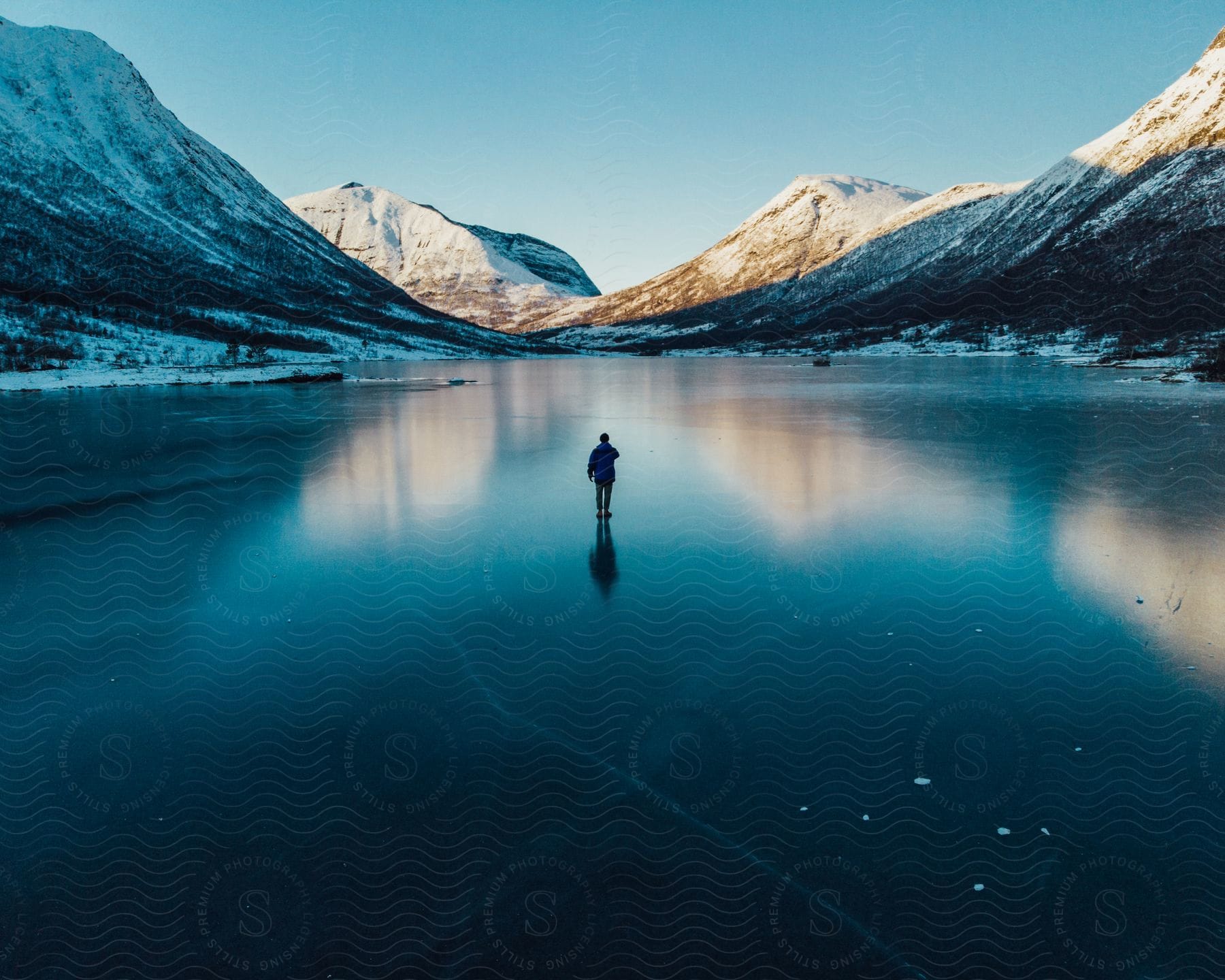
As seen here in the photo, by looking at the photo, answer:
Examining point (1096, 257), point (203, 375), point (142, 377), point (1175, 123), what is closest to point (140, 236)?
point (203, 375)

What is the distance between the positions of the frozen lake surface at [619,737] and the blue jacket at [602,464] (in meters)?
0.97

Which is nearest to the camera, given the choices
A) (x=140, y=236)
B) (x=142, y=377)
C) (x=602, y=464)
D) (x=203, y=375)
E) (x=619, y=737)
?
(x=619, y=737)

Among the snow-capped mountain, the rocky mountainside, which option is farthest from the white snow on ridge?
the snow-capped mountain

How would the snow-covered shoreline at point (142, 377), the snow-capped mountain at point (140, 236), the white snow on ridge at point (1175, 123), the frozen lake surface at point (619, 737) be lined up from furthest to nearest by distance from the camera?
the white snow on ridge at point (1175, 123) < the snow-capped mountain at point (140, 236) < the snow-covered shoreline at point (142, 377) < the frozen lake surface at point (619, 737)

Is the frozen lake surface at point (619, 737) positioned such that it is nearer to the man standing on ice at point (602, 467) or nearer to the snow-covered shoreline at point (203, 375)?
the man standing on ice at point (602, 467)

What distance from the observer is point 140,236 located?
13512 cm

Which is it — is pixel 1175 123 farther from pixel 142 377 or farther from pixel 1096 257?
pixel 142 377

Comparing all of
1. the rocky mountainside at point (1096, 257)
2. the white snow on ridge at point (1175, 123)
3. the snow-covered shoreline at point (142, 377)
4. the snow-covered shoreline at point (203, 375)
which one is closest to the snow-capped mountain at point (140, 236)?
the snow-covered shoreline at point (203, 375)

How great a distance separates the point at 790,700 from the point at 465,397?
129 ft

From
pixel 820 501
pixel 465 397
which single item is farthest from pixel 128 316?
pixel 820 501

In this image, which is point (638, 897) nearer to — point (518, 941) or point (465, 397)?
point (518, 941)

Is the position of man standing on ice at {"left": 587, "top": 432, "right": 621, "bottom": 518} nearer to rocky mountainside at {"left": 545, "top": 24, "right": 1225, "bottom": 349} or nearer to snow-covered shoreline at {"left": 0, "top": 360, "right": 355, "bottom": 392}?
snow-covered shoreline at {"left": 0, "top": 360, "right": 355, "bottom": 392}

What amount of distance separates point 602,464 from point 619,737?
6998 mm

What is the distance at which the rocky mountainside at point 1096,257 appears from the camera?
10806 cm
